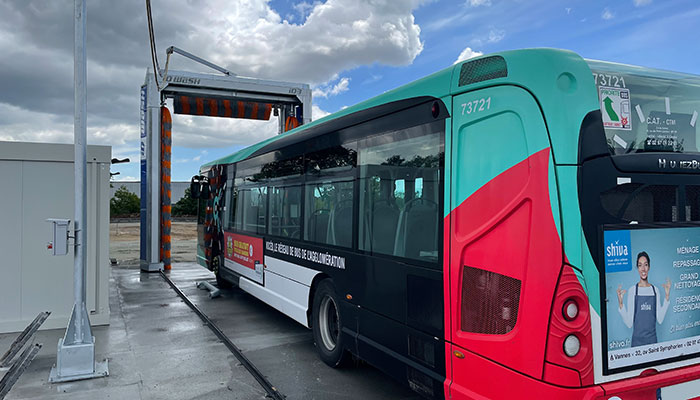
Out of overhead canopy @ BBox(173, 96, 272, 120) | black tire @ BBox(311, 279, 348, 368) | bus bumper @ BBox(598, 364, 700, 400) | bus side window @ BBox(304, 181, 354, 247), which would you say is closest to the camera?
bus bumper @ BBox(598, 364, 700, 400)

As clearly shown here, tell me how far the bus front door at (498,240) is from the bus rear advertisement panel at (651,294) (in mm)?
439

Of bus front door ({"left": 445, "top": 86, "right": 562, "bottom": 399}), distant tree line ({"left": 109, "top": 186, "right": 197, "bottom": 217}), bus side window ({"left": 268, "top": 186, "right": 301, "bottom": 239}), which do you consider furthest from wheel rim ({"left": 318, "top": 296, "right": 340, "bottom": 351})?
distant tree line ({"left": 109, "top": 186, "right": 197, "bottom": 217})

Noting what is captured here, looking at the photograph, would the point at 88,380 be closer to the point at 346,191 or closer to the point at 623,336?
the point at 346,191

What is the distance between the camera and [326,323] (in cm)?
592

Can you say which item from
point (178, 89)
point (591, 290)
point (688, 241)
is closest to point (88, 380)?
point (591, 290)

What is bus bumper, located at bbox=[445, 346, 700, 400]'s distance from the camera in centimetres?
280

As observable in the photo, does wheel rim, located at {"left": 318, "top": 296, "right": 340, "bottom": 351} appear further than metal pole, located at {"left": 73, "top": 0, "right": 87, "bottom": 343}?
Yes

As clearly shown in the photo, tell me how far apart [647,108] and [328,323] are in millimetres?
4079

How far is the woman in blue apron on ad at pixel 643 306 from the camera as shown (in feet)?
9.73

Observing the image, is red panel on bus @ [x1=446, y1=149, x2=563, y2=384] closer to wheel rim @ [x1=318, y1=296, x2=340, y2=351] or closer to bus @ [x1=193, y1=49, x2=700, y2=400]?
bus @ [x1=193, y1=49, x2=700, y2=400]

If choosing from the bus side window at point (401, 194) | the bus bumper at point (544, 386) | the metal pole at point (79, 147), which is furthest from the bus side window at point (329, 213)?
the metal pole at point (79, 147)

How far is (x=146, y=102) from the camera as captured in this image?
14.9 meters

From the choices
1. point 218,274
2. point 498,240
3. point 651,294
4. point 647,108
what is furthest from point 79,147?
point 218,274

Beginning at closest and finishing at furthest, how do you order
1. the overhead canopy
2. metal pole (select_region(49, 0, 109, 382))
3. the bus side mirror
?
metal pole (select_region(49, 0, 109, 382)) < the bus side mirror < the overhead canopy
